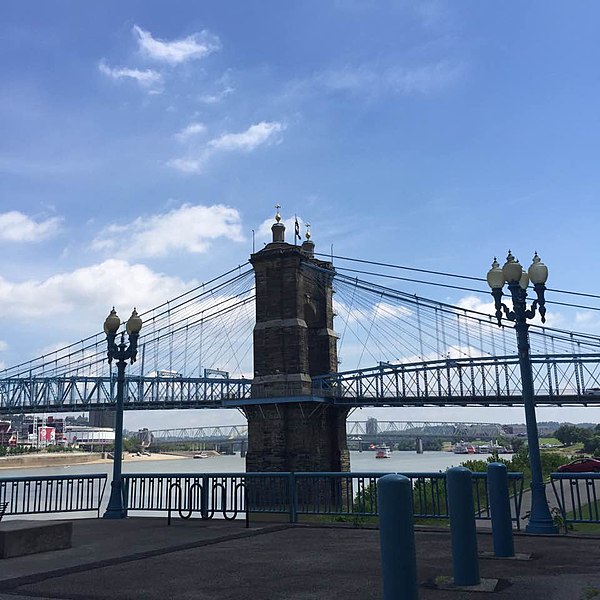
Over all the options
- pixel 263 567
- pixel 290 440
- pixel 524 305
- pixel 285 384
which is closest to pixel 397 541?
pixel 263 567

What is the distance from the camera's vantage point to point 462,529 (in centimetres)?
663

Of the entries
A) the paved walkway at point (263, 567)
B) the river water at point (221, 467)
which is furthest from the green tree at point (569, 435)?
the paved walkway at point (263, 567)

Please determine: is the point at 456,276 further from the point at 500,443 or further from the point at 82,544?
the point at 500,443

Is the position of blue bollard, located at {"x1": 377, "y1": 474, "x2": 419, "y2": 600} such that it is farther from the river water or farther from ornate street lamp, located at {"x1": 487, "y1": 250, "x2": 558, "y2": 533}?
the river water

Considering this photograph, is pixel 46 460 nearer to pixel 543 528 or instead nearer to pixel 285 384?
pixel 285 384

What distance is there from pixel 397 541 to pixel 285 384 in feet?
122

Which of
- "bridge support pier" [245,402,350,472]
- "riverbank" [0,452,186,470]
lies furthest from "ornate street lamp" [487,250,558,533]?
"riverbank" [0,452,186,470]

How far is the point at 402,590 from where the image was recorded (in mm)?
4906

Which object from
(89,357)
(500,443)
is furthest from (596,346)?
(500,443)

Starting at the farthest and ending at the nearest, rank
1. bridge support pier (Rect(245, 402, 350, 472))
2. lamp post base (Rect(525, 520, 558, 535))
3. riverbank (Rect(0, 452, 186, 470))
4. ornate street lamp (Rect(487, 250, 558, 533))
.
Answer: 1. riverbank (Rect(0, 452, 186, 470))
2. bridge support pier (Rect(245, 402, 350, 472))
3. ornate street lamp (Rect(487, 250, 558, 533))
4. lamp post base (Rect(525, 520, 558, 535))

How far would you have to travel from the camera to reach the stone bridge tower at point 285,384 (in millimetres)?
41594

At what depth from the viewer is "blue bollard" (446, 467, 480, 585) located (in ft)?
21.5

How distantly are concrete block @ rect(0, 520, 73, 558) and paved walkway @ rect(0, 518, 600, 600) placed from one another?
22 centimetres

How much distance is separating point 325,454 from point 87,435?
169 meters
